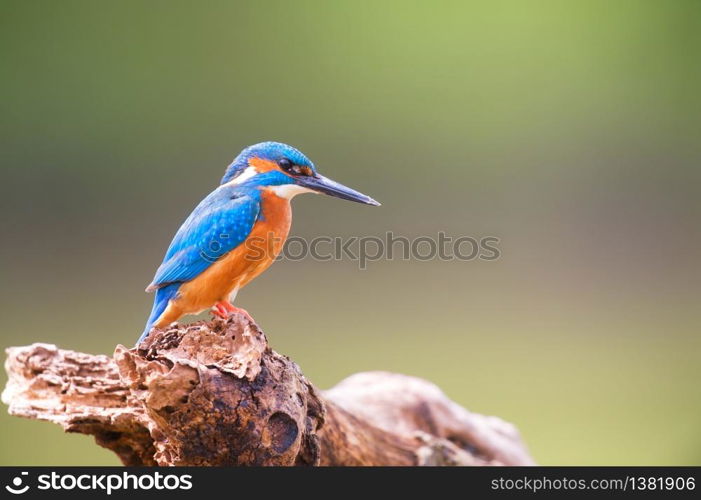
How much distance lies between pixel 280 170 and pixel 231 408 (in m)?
0.88

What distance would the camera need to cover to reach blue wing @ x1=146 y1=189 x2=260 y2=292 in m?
2.20

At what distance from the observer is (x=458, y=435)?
2.74 metres

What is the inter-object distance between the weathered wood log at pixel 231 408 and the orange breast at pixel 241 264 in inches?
9.9

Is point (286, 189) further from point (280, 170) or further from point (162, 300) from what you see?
point (162, 300)

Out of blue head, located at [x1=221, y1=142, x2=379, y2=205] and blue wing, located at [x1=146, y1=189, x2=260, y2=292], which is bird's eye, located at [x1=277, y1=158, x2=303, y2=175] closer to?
blue head, located at [x1=221, y1=142, x2=379, y2=205]

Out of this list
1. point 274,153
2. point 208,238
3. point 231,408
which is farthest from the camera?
point 274,153

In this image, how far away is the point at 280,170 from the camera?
92.9 inches

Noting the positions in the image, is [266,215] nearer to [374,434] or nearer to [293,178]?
[293,178]

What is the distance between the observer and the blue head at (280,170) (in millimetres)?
2352

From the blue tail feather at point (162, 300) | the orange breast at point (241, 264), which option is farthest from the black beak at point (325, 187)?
the blue tail feather at point (162, 300)

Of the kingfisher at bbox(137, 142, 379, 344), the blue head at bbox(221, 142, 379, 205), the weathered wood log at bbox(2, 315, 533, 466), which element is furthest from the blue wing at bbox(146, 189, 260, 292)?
the weathered wood log at bbox(2, 315, 533, 466)
